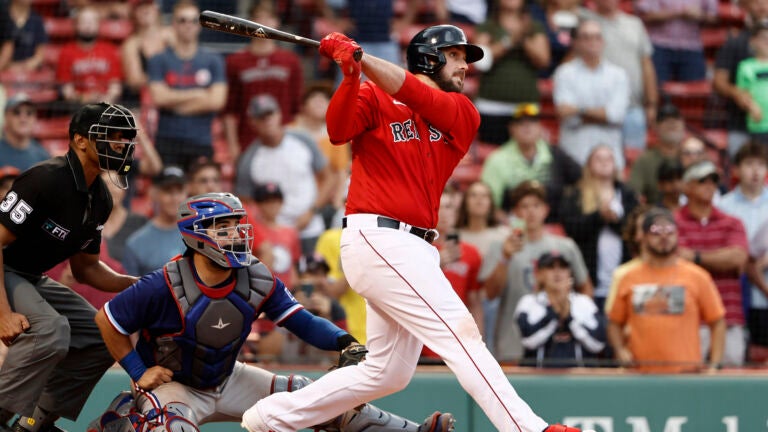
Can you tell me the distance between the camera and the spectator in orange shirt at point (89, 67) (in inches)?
387

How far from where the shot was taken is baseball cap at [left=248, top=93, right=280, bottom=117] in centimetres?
962

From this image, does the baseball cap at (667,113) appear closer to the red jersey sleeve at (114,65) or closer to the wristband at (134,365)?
the red jersey sleeve at (114,65)

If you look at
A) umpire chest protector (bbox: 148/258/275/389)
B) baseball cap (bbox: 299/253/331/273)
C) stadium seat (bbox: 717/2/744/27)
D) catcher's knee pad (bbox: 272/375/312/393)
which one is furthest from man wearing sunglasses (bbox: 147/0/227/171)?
stadium seat (bbox: 717/2/744/27)

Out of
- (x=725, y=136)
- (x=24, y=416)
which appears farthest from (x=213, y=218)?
(x=725, y=136)

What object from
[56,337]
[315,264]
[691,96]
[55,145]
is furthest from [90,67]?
[691,96]

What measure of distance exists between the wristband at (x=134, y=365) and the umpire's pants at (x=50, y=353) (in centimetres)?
29

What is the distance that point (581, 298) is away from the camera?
7.97m

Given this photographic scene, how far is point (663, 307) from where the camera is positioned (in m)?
7.73

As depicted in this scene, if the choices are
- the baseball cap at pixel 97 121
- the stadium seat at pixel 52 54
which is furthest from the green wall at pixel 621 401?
the stadium seat at pixel 52 54

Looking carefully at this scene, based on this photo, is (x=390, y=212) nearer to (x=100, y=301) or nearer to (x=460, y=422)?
(x=460, y=422)

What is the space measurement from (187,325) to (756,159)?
557 cm

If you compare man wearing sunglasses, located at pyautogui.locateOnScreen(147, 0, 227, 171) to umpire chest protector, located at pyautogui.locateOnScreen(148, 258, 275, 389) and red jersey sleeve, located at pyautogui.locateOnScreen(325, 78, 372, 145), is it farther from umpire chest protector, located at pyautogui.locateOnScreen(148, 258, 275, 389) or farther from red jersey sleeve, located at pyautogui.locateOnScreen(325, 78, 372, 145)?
red jersey sleeve, located at pyautogui.locateOnScreen(325, 78, 372, 145)

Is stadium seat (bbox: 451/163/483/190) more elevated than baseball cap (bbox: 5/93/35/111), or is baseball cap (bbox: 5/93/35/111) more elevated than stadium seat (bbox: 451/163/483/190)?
baseball cap (bbox: 5/93/35/111)

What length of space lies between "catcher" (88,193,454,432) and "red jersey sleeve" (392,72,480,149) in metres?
0.99
